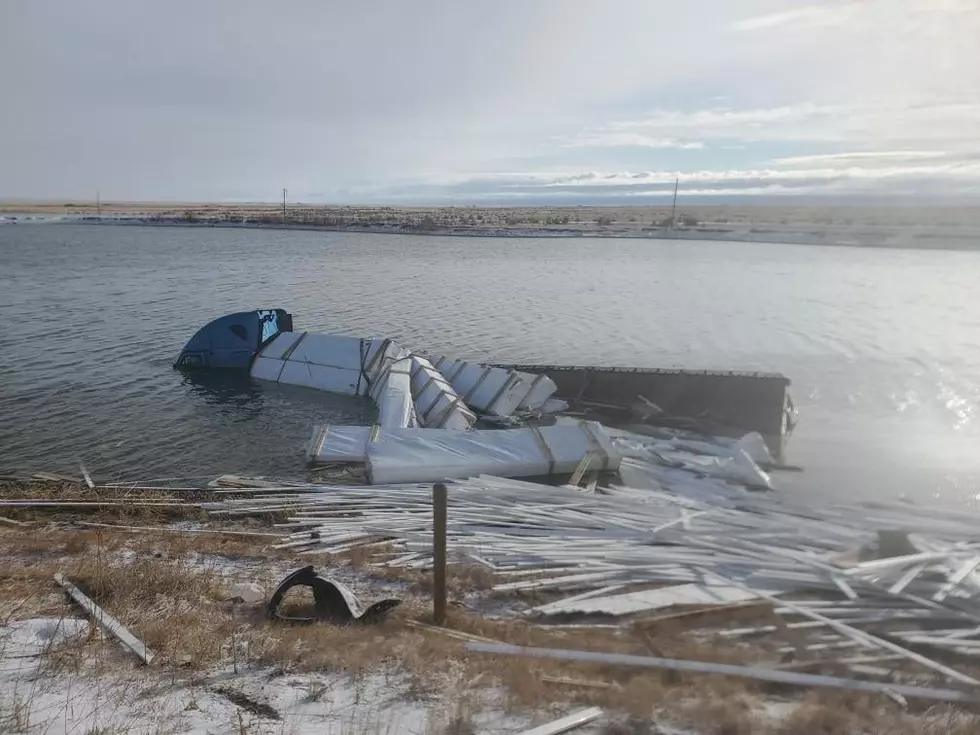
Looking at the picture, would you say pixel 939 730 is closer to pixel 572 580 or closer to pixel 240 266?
pixel 572 580

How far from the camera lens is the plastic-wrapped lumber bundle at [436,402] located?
1752 cm

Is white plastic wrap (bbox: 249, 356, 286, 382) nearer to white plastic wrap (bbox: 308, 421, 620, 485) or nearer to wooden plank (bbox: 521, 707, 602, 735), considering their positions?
white plastic wrap (bbox: 308, 421, 620, 485)

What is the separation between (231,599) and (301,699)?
8.17 feet

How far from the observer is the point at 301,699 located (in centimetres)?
534

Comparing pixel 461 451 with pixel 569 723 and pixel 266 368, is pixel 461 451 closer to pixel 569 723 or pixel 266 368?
pixel 569 723

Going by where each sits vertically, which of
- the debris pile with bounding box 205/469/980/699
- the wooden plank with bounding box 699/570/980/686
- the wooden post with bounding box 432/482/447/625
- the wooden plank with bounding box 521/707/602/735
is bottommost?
the debris pile with bounding box 205/469/980/699

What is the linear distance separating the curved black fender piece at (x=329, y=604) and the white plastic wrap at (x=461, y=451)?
6.28 metres

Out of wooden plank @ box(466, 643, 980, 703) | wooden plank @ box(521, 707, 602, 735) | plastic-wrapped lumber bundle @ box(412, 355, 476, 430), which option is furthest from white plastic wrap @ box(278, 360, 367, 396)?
wooden plank @ box(521, 707, 602, 735)

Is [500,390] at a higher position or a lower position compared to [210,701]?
lower

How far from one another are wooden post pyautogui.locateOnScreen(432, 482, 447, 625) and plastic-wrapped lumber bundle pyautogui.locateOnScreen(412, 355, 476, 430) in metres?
9.89

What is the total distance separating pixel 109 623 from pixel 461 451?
8349mm

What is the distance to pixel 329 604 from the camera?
22.8ft

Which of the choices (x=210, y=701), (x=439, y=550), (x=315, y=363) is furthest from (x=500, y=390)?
(x=210, y=701)

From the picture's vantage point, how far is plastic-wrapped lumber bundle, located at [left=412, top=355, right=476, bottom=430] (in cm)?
1752
